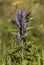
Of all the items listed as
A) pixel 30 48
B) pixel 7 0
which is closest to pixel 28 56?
pixel 30 48

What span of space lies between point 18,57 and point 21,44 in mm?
117

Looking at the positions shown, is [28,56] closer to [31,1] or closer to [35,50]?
[35,50]

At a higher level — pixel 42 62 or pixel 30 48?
pixel 30 48

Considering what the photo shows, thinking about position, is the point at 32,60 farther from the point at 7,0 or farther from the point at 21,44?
the point at 7,0

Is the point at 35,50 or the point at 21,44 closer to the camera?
the point at 21,44

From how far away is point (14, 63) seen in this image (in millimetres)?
2793

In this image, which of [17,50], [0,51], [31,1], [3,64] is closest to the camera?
[17,50]

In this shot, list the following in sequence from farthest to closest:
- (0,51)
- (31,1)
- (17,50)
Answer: (31,1)
(0,51)
(17,50)

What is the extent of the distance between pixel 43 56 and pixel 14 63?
27 centimetres

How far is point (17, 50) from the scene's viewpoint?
2.67 m

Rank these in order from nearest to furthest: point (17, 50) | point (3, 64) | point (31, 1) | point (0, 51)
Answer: point (17, 50), point (3, 64), point (0, 51), point (31, 1)

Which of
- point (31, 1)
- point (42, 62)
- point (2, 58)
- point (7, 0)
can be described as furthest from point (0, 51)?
point (7, 0)

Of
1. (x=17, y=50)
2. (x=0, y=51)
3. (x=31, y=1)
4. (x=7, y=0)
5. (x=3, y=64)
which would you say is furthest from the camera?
(x=7, y=0)

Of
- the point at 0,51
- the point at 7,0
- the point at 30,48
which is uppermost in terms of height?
the point at 30,48
